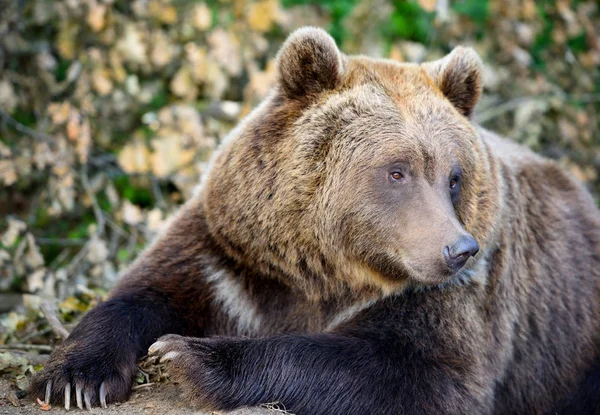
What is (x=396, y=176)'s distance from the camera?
4316mm

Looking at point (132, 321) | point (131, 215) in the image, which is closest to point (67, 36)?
point (131, 215)

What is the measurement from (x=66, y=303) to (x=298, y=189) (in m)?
2.35

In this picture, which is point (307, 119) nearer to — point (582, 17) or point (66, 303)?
point (66, 303)

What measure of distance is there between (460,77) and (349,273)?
128cm

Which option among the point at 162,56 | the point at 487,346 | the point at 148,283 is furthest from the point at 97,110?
the point at 487,346

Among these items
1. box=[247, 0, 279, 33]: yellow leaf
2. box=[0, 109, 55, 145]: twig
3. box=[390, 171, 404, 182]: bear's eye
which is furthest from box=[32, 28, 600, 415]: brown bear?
box=[247, 0, 279, 33]: yellow leaf

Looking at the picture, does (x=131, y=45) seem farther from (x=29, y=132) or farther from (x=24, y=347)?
(x=24, y=347)

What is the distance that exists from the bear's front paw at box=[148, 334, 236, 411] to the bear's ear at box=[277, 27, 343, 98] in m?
1.46

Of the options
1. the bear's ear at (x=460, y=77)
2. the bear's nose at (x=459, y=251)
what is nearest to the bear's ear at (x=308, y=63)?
the bear's ear at (x=460, y=77)

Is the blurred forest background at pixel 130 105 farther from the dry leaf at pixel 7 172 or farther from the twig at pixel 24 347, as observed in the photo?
the twig at pixel 24 347

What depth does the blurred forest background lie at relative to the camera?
7.36 metres

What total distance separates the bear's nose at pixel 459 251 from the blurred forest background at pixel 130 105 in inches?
112

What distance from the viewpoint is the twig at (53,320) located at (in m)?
5.02

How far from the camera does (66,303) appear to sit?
590cm
